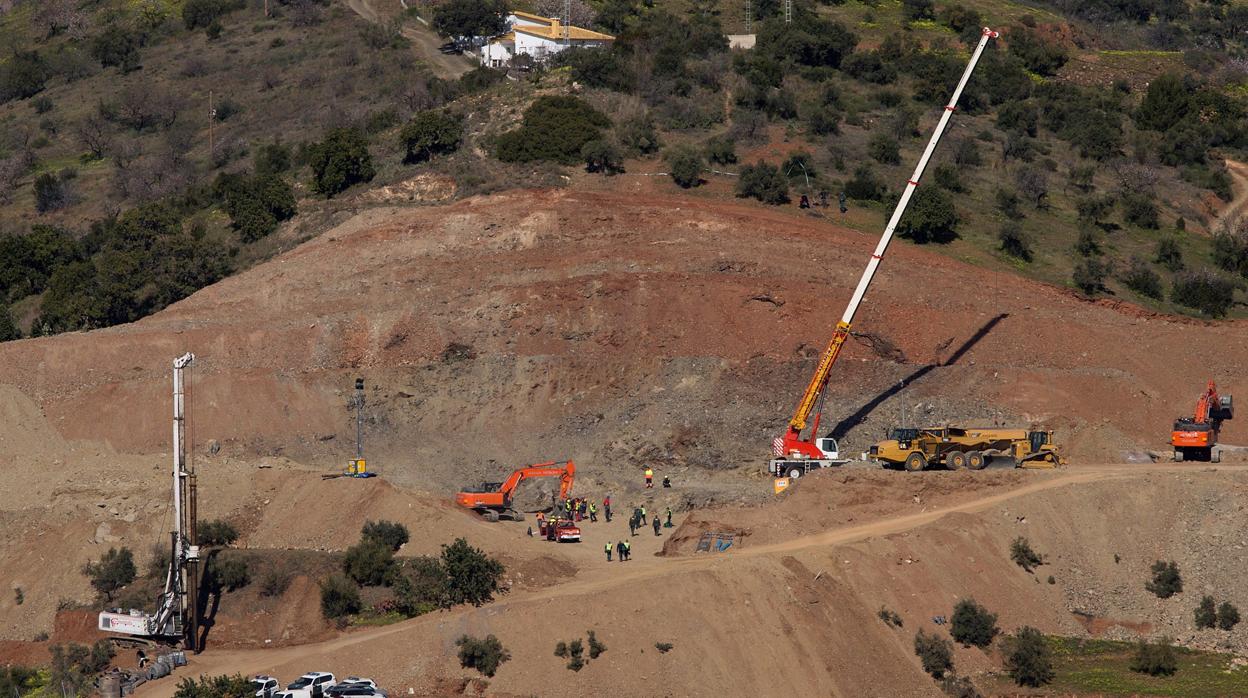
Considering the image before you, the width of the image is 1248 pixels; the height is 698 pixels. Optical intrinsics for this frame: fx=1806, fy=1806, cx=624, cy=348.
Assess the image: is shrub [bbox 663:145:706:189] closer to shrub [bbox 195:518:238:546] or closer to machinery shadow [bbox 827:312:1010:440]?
machinery shadow [bbox 827:312:1010:440]

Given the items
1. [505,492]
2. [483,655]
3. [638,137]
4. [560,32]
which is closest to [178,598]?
[483,655]

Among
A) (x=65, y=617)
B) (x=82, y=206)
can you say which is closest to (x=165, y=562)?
(x=65, y=617)

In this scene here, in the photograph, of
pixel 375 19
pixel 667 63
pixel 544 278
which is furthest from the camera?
pixel 375 19

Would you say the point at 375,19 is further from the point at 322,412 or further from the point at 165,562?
the point at 165,562

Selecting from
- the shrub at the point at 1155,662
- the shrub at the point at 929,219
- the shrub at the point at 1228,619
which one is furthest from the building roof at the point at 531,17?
the shrub at the point at 1155,662

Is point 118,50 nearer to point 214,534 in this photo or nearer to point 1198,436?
point 214,534

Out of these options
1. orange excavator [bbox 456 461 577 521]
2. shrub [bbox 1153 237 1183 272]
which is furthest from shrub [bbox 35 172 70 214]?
shrub [bbox 1153 237 1183 272]
